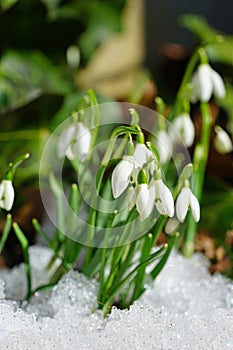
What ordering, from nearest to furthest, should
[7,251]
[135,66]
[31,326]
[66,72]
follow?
[31,326] < [7,251] < [66,72] < [135,66]

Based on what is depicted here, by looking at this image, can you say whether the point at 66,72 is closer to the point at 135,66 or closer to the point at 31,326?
the point at 135,66

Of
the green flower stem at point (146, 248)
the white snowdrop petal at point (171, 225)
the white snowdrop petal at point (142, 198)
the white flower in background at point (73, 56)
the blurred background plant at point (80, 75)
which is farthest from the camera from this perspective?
the white flower in background at point (73, 56)

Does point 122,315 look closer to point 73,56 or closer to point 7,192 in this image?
point 7,192

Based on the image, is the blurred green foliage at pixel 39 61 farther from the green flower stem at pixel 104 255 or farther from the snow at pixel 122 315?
the green flower stem at pixel 104 255

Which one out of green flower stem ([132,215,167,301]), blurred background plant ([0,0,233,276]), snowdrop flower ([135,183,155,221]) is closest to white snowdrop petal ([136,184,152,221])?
snowdrop flower ([135,183,155,221])

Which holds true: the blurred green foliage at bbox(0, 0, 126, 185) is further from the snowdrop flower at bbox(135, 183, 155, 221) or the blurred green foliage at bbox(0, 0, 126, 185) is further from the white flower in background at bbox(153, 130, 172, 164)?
the snowdrop flower at bbox(135, 183, 155, 221)

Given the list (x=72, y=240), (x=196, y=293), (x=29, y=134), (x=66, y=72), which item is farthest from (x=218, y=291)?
(x=66, y=72)

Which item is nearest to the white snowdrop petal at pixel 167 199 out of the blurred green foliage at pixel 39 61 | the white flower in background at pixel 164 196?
the white flower in background at pixel 164 196
